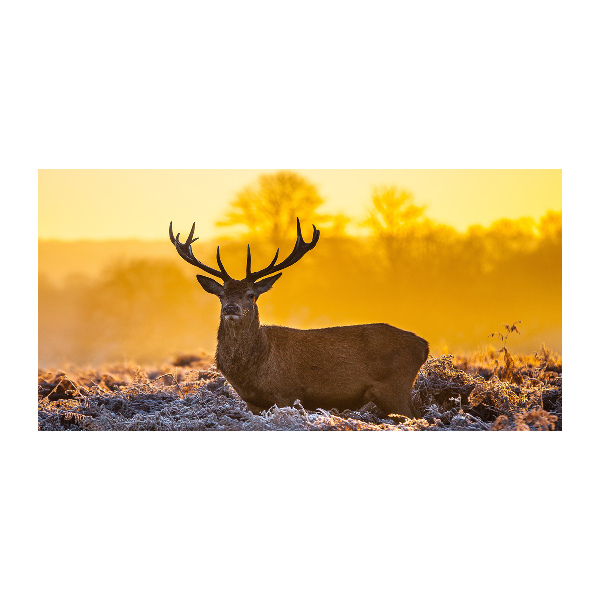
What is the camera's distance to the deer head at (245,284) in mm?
9547

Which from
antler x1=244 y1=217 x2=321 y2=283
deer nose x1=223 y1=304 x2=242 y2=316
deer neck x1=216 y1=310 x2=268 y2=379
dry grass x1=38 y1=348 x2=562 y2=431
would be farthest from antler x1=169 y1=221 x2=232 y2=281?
dry grass x1=38 y1=348 x2=562 y2=431

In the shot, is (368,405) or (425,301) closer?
(368,405)

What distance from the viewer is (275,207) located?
428 inches

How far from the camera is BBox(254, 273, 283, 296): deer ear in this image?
9727mm

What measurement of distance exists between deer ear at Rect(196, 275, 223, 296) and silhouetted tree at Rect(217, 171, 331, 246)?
1492mm

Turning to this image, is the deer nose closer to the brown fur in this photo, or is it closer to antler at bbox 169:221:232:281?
the brown fur

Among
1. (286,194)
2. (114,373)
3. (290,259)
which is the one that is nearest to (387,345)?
(290,259)

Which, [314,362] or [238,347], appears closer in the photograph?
[238,347]

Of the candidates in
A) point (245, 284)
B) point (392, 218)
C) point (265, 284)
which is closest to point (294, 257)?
point (265, 284)

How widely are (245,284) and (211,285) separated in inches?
16.3

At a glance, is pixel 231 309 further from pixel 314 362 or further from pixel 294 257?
pixel 314 362

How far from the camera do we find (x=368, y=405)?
10.1 metres

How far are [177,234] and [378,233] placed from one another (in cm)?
278

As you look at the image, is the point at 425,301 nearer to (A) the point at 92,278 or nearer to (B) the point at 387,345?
(B) the point at 387,345
